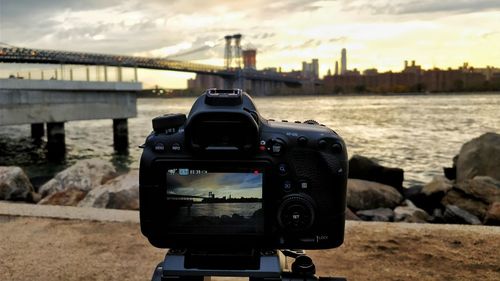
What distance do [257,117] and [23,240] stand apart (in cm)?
433

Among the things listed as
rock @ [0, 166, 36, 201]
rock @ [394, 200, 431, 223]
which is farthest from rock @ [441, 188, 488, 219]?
rock @ [0, 166, 36, 201]

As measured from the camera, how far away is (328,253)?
208 inches

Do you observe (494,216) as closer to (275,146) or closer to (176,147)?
(275,146)

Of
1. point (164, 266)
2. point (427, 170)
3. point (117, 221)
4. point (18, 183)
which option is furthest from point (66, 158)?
point (164, 266)

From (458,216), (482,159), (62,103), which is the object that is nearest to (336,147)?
(458,216)

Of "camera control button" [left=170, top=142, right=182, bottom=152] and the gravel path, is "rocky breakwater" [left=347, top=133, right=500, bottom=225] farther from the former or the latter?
"camera control button" [left=170, top=142, right=182, bottom=152]

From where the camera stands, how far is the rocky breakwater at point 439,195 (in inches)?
348

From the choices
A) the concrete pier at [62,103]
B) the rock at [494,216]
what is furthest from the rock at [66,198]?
the concrete pier at [62,103]

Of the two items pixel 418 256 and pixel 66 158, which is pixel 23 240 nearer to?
pixel 418 256

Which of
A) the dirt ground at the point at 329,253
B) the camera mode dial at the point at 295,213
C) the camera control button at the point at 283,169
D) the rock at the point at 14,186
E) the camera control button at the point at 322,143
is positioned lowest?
the rock at the point at 14,186

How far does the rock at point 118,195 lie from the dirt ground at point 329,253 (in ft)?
4.98

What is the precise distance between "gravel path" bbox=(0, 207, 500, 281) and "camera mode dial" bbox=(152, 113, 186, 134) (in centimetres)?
235

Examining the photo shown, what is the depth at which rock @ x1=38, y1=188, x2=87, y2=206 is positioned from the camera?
9.32 meters

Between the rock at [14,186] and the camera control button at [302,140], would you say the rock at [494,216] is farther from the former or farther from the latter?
the rock at [14,186]
